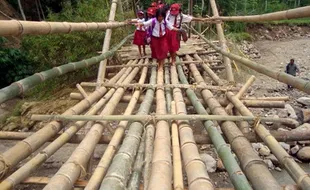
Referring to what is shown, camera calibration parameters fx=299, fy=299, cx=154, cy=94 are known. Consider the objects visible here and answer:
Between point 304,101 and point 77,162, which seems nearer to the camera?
point 77,162

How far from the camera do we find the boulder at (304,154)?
557 centimetres

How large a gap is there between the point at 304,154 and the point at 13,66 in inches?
345

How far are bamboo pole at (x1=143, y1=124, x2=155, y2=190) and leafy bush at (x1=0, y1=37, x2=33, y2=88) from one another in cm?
852

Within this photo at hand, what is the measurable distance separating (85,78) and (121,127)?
6112 millimetres

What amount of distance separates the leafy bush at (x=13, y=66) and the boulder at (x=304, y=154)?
26.8 feet

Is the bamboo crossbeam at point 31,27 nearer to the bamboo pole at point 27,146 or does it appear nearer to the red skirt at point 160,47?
the bamboo pole at point 27,146

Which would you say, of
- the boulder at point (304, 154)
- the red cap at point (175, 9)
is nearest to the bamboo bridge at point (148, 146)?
the red cap at point (175, 9)

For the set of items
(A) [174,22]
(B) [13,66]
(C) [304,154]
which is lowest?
(C) [304,154]

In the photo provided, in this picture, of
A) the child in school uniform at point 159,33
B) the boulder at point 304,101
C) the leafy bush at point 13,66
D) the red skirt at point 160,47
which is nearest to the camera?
the child in school uniform at point 159,33

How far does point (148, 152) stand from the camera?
6.72 feet

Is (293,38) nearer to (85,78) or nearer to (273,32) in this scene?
(273,32)

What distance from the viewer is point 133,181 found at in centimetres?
176

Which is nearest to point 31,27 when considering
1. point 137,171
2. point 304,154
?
point 137,171

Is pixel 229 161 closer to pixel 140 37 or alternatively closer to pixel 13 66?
pixel 140 37
